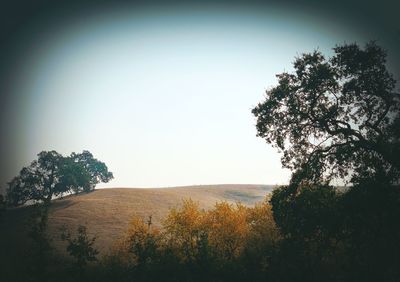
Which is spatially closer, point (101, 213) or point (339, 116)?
point (339, 116)

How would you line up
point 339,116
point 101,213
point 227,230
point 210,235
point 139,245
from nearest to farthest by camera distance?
point 339,116 < point 139,245 < point 210,235 < point 227,230 < point 101,213

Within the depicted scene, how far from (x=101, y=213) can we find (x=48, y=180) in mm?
36494

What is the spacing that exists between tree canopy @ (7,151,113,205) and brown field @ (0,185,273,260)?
17.1ft

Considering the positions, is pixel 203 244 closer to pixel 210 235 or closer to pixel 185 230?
pixel 210 235

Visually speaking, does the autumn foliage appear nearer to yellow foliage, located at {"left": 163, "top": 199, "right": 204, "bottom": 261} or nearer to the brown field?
yellow foliage, located at {"left": 163, "top": 199, "right": 204, "bottom": 261}

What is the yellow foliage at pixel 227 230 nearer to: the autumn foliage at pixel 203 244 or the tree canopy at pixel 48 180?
the autumn foliage at pixel 203 244

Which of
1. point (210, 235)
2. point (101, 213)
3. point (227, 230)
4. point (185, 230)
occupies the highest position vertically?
point (101, 213)

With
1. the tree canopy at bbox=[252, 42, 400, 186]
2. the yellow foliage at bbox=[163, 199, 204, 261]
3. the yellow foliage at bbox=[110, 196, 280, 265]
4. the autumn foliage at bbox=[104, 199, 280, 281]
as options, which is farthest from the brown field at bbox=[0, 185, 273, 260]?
the tree canopy at bbox=[252, 42, 400, 186]

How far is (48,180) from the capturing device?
107500 mm

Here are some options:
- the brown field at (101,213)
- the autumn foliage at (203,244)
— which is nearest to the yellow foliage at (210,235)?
the autumn foliage at (203,244)

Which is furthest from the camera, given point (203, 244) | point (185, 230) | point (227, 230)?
point (185, 230)

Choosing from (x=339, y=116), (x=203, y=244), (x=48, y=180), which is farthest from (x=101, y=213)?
(x=339, y=116)

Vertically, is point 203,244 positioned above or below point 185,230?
below

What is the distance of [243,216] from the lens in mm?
53562
